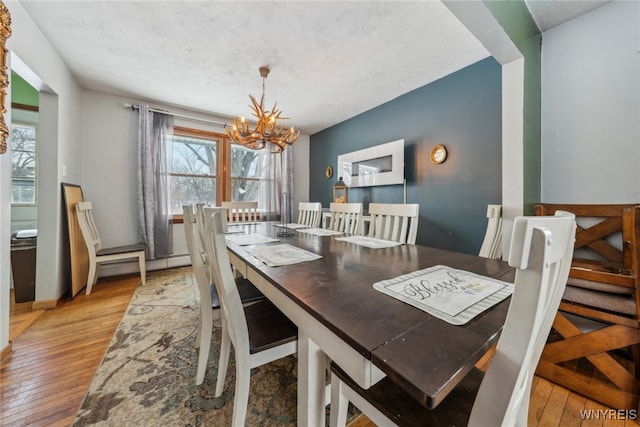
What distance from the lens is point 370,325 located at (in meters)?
0.56

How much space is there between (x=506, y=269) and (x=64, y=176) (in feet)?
12.6

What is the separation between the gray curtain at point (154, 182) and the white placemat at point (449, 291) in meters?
3.51

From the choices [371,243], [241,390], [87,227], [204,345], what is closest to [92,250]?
[87,227]

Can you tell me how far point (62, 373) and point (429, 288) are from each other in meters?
2.16

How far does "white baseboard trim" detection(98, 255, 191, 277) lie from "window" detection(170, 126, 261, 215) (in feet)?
2.46

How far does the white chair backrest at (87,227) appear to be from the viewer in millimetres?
2400


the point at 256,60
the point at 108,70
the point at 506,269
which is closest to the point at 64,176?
the point at 108,70

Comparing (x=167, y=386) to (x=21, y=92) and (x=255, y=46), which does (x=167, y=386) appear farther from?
(x=21, y=92)

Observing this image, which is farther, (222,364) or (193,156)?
(193,156)

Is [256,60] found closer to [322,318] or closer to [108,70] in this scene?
[108,70]

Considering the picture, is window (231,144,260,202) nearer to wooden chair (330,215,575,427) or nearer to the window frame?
the window frame

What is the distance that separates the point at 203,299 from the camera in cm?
128

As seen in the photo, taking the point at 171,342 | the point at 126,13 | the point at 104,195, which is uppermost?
the point at 126,13

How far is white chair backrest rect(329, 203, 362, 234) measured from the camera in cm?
223
